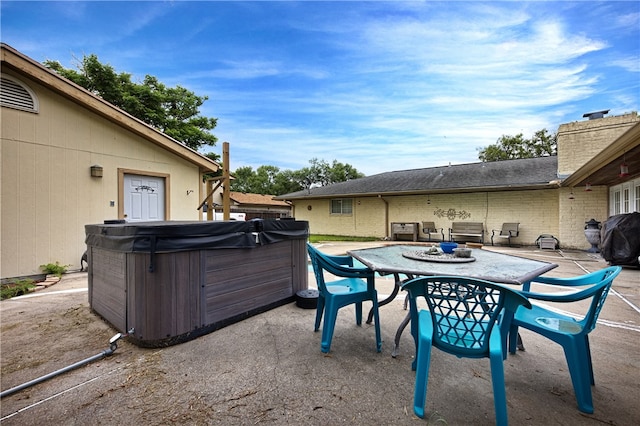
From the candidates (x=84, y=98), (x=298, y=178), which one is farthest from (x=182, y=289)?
(x=298, y=178)

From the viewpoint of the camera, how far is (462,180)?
1133cm

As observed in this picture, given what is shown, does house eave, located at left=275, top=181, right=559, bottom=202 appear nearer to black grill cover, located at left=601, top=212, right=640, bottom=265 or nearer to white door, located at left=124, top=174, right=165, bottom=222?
black grill cover, located at left=601, top=212, right=640, bottom=265

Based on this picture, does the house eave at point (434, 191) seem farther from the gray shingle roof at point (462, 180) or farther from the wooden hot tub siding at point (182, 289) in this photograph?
the wooden hot tub siding at point (182, 289)

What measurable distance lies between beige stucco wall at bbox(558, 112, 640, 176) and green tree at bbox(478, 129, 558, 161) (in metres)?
13.3

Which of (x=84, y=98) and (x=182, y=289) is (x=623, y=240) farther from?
(x=84, y=98)

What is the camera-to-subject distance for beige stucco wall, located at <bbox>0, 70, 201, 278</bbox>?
4.80 metres

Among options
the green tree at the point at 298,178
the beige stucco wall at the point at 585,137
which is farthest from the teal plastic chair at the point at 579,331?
the green tree at the point at 298,178

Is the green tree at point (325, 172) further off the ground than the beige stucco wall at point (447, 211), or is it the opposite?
the green tree at point (325, 172)

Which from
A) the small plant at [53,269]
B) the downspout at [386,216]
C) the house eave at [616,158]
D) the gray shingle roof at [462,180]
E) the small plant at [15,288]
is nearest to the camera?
the house eave at [616,158]

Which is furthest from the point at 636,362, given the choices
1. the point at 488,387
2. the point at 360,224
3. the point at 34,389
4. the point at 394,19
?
the point at 360,224

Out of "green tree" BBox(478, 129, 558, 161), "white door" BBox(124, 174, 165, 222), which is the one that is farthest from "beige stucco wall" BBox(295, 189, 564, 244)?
"green tree" BBox(478, 129, 558, 161)

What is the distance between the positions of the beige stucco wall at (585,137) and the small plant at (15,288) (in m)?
14.0

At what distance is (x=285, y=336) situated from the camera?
8.68 ft

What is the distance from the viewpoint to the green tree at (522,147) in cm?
2020
